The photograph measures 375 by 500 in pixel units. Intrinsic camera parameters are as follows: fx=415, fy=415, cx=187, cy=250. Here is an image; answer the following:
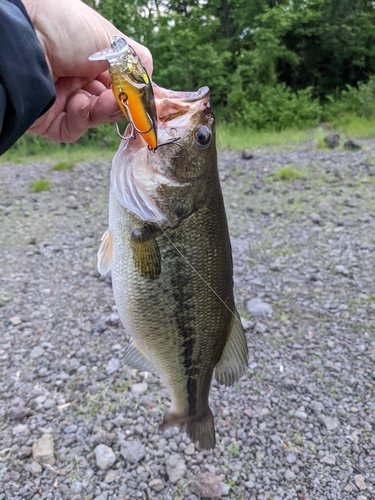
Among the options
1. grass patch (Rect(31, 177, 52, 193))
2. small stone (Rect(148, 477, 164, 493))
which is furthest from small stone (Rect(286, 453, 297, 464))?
grass patch (Rect(31, 177, 52, 193))

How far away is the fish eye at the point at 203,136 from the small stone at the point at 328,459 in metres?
2.14

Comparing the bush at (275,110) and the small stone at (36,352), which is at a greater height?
the small stone at (36,352)

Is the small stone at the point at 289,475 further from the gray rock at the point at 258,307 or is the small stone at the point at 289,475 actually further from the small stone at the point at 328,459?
the gray rock at the point at 258,307

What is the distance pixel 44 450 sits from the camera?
257 cm

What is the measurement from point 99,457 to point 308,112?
1433cm

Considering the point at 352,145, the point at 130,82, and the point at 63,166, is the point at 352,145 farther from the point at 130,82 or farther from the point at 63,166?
the point at 130,82

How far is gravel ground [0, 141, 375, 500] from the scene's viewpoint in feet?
8.11

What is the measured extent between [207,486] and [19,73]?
230 cm

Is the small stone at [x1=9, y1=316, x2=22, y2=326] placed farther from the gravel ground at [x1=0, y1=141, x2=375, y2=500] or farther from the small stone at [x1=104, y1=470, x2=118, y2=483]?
the small stone at [x1=104, y1=470, x2=118, y2=483]

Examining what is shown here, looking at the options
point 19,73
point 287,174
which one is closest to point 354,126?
point 287,174

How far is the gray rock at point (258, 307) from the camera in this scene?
12.8 feet

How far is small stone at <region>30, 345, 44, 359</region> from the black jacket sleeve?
2357 mm

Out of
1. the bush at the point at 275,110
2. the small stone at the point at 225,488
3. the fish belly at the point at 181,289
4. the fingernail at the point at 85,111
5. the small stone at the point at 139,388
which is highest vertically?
the fingernail at the point at 85,111

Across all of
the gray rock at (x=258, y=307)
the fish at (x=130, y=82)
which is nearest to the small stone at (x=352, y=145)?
the gray rock at (x=258, y=307)
